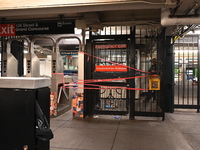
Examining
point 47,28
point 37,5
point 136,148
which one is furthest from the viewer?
point 47,28

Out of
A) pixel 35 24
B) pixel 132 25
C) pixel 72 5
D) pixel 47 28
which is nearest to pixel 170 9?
pixel 132 25

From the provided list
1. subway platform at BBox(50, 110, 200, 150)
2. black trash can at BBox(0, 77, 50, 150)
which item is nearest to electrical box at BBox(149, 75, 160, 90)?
subway platform at BBox(50, 110, 200, 150)

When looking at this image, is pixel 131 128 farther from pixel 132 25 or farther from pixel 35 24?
pixel 35 24

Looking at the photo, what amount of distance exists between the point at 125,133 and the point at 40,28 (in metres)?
3.91

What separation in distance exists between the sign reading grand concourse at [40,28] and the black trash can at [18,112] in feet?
12.6

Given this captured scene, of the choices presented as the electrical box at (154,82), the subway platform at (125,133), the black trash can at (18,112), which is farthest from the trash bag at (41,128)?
the electrical box at (154,82)

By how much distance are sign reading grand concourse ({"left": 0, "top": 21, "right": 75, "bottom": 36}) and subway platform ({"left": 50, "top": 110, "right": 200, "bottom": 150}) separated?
2729 mm

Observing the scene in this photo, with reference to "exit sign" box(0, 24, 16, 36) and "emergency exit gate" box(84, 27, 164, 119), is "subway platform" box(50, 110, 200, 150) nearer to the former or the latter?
"emergency exit gate" box(84, 27, 164, 119)

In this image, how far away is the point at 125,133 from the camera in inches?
178

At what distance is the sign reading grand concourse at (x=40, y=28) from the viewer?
5.64 m

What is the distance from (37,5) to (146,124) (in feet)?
14.0

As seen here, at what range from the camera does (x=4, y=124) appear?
2.08 meters

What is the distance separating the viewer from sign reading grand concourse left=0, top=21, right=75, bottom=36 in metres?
5.64

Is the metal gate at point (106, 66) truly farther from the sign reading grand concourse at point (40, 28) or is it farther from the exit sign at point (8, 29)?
the exit sign at point (8, 29)
